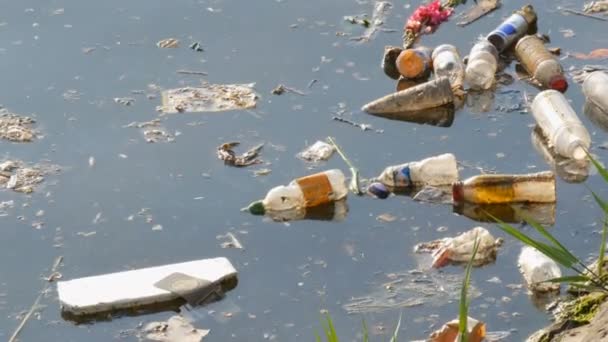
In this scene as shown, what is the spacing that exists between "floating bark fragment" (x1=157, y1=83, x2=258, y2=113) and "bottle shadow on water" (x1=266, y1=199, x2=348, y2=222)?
0.82m

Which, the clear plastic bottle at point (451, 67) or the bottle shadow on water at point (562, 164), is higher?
the clear plastic bottle at point (451, 67)

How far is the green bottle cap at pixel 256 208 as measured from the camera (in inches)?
185

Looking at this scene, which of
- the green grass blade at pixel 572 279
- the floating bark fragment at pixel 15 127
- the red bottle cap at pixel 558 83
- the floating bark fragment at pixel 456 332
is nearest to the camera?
the green grass blade at pixel 572 279

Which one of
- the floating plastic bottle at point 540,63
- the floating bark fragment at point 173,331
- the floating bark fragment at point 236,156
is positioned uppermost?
the floating plastic bottle at point 540,63

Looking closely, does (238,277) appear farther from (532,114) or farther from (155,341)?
(532,114)

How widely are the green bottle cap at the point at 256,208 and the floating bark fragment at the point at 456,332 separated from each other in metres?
0.99

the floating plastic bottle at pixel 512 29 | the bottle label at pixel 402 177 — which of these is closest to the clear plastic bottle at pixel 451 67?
the floating plastic bottle at pixel 512 29

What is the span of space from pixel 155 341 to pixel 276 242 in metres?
0.65

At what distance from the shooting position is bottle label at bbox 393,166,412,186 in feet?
15.8

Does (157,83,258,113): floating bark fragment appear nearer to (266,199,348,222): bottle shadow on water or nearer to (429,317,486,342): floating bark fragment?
(266,199,348,222): bottle shadow on water

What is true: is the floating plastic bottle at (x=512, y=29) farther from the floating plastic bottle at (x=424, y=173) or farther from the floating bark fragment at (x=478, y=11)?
the floating plastic bottle at (x=424, y=173)

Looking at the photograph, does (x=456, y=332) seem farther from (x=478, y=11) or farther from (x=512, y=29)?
(x=478, y=11)

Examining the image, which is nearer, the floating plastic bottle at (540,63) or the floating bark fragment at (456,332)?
the floating bark fragment at (456,332)

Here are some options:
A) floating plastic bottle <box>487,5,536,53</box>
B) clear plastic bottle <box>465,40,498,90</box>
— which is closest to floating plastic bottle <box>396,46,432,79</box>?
clear plastic bottle <box>465,40,498,90</box>
